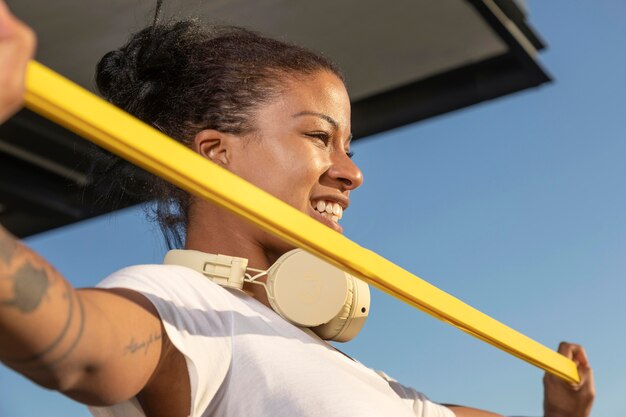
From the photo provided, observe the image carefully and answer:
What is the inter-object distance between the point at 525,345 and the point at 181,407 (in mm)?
461

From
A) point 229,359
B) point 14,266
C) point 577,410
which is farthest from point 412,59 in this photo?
point 14,266

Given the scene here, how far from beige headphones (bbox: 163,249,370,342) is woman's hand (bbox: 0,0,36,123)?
1.33ft

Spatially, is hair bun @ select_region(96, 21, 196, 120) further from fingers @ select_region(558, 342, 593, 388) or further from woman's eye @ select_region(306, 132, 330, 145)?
fingers @ select_region(558, 342, 593, 388)

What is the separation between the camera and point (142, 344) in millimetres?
731

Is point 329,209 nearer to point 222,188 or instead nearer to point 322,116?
point 322,116

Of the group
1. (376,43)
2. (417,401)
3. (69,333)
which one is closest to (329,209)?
(417,401)

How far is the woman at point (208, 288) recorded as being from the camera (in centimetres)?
65

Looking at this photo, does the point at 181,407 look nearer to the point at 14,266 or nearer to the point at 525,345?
the point at 14,266

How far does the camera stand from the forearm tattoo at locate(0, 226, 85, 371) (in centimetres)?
62

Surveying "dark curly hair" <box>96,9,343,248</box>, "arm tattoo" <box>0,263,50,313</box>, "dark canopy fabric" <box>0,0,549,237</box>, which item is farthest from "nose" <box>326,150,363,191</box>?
"dark canopy fabric" <box>0,0,549,237</box>

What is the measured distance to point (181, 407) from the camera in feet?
2.70

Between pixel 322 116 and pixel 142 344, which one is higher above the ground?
pixel 322 116

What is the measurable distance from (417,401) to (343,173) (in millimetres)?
277

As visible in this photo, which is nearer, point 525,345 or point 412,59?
point 525,345
